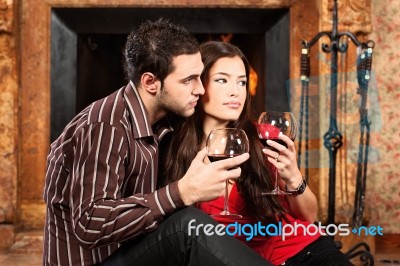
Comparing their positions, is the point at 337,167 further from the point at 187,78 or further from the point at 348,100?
the point at 187,78

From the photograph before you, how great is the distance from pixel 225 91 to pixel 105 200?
66cm

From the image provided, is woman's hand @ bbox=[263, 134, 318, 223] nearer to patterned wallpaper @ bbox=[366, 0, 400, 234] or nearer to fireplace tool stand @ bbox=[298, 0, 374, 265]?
fireplace tool stand @ bbox=[298, 0, 374, 265]

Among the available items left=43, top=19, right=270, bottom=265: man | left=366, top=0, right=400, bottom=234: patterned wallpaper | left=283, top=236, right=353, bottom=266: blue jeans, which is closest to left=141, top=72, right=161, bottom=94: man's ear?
left=43, top=19, right=270, bottom=265: man

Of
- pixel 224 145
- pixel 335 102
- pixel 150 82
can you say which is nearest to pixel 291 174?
pixel 224 145

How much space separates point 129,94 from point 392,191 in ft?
6.78

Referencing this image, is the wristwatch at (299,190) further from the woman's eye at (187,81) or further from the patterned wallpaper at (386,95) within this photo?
the patterned wallpaper at (386,95)

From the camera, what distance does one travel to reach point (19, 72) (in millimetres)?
3355

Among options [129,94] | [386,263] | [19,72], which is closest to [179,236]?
[129,94]

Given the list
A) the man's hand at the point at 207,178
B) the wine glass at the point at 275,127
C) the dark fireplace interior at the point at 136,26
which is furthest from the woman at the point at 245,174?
the dark fireplace interior at the point at 136,26

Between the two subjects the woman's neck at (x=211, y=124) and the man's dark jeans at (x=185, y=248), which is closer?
the man's dark jeans at (x=185, y=248)

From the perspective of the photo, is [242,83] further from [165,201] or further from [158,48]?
[165,201]

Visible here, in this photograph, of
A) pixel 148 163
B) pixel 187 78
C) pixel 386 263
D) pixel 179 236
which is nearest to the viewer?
pixel 179 236

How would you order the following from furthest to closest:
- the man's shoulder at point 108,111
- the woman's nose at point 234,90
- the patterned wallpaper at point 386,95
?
1. the patterned wallpaper at point 386,95
2. the woman's nose at point 234,90
3. the man's shoulder at point 108,111

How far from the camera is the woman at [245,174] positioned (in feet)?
6.46
